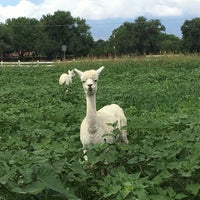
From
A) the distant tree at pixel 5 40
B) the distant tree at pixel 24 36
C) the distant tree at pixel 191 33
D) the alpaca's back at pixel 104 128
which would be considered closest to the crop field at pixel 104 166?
the alpaca's back at pixel 104 128

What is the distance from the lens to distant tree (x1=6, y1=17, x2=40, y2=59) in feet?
252

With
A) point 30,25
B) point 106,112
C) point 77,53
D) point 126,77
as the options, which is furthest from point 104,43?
point 106,112

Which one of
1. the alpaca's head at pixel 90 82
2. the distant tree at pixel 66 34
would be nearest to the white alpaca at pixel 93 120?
the alpaca's head at pixel 90 82

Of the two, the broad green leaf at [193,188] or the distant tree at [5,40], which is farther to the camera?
the distant tree at [5,40]

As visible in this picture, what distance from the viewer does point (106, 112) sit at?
21.9ft

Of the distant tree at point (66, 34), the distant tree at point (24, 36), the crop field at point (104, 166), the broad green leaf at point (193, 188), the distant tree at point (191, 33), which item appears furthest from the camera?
the distant tree at point (24, 36)

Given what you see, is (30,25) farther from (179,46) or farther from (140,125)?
(140,125)

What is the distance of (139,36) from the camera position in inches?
2810

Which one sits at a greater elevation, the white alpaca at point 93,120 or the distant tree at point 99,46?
the white alpaca at point 93,120

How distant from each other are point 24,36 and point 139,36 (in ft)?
61.8

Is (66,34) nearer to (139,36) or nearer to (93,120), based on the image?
(139,36)

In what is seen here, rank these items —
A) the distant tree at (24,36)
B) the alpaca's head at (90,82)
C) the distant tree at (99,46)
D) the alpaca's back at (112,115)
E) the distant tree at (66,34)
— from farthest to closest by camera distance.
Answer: the distant tree at (24,36) → the distant tree at (66,34) → the distant tree at (99,46) → the alpaca's back at (112,115) → the alpaca's head at (90,82)

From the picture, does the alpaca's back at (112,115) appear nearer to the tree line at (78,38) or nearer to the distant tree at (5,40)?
the tree line at (78,38)

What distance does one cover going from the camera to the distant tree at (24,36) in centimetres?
7675
